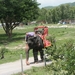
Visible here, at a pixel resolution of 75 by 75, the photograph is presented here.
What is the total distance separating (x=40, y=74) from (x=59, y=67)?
4336mm

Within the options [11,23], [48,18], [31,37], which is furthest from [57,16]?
[31,37]

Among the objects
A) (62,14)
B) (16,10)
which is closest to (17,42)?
(16,10)

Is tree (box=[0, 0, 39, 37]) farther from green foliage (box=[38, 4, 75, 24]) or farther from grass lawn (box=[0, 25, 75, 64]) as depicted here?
green foliage (box=[38, 4, 75, 24])

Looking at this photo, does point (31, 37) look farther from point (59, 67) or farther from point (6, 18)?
point (6, 18)

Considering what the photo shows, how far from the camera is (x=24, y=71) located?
35.7 ft

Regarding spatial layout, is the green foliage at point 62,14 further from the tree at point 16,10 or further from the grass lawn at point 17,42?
the tree at point 16,10

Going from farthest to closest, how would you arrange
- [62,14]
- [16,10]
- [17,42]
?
1. [62,14]
2. [16,10]
3. [17,42]

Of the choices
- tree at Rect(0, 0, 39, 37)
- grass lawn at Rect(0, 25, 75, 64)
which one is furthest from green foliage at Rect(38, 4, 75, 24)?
tree at Rect(0, 0, 39, 37)

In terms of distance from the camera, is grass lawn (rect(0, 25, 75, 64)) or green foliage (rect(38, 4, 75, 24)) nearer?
grass lawn (rect(0, 25, 75, 64))

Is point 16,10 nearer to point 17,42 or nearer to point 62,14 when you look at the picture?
point 17,42

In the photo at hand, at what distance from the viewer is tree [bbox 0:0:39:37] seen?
108ft

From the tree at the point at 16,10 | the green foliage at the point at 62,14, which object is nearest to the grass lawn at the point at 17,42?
the tree at the point at 16,10

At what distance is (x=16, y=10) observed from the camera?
34469 millimetres

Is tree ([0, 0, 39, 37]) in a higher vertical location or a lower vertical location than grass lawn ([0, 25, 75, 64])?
higher
